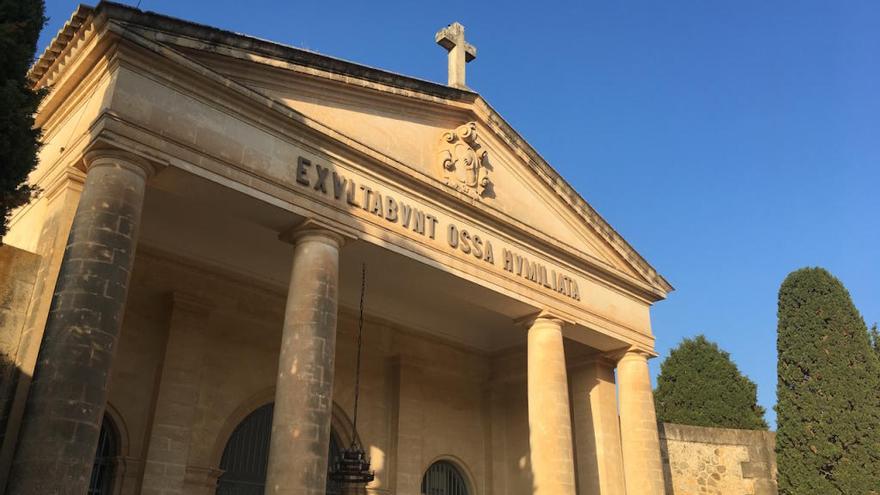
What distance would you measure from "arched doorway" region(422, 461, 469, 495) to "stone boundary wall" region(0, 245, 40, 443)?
9.49 m

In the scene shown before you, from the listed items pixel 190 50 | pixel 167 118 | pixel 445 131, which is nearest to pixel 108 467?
pixel 167 118

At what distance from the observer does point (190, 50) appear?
10.3 meters

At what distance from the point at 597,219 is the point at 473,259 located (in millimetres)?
4128

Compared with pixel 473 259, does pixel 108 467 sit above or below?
below

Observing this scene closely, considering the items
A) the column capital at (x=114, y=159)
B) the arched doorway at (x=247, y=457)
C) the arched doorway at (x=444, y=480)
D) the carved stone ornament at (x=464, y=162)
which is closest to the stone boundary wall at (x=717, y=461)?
the arched doorway at (x=444, y=480)

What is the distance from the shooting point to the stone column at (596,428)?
15711mm

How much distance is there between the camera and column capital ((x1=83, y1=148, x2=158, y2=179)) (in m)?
9.05

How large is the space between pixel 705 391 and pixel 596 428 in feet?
52.8

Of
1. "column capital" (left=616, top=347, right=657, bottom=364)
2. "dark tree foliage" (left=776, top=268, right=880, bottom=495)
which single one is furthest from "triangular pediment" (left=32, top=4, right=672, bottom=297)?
"dark tree foliage" (left=776, top=268, right=880, bottom=495)

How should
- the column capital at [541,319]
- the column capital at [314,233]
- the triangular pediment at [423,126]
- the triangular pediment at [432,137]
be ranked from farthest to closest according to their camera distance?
the column capital at [541,319], the triangular pediment at [432,137], the column capital at [314,233], the triangular pediment at [423,126]

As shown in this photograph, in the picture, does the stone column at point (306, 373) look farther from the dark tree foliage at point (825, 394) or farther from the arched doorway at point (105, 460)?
the dark tree foliage at point (825, 394)

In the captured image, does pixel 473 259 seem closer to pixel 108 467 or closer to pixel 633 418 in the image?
pixel 633 418

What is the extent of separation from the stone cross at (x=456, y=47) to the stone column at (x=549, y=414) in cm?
522

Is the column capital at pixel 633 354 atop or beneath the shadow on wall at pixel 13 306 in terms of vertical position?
atop
